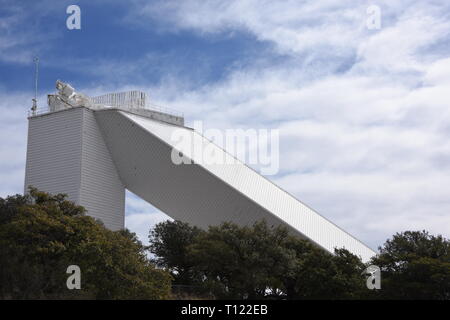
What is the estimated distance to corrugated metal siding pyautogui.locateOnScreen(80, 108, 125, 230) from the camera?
117ft

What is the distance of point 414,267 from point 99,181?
66.0ft

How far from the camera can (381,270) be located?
2589 centimetres

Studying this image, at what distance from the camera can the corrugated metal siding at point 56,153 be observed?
117 feet

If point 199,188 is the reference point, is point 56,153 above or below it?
above

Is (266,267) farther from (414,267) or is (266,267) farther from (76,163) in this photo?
(76,163)

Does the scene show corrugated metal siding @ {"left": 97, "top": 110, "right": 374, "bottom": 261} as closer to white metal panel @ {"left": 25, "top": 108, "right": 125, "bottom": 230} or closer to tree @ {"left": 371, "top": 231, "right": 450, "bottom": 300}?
white metal panel @ {"left": 25, "top": 108, "right": 125, "bottom": 230}

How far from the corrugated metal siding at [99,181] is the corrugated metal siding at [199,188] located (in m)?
0.55

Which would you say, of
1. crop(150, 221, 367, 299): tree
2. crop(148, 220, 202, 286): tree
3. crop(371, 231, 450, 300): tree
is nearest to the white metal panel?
crop(148, 220, 202, 286): tree

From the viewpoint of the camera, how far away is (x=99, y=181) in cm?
3675

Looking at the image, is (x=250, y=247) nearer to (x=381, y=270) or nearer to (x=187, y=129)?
(x=381, y=270)
